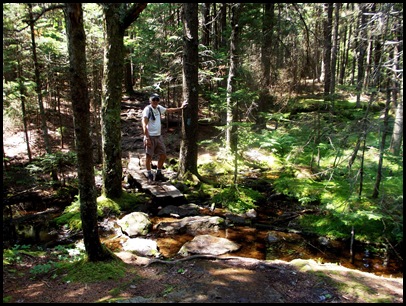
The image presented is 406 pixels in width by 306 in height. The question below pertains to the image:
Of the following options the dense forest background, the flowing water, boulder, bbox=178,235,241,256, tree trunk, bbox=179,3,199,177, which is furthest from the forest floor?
tree trunk, bbox=179,3,199,177

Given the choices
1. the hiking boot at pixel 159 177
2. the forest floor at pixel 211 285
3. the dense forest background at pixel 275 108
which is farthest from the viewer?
the hiking boot at pixel 159 177

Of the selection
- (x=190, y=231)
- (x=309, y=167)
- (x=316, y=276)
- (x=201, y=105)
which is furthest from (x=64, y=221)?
(x=201, y=105)

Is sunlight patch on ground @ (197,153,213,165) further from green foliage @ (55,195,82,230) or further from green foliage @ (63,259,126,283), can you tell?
green foliage @ (63,259,126,283)

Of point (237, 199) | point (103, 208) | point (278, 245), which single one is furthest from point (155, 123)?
point (278, 245)

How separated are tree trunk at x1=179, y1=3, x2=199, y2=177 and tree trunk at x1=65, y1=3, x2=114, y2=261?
6.13 meters

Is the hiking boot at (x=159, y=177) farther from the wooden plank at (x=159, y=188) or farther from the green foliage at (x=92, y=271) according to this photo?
the green foliage at (x=92, y=271)

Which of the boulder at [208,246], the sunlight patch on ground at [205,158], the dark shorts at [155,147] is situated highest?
the dark shorts at [155,147]

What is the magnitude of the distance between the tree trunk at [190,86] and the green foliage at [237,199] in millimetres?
2109

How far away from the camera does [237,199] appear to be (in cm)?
951

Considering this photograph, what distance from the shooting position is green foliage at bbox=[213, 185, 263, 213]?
9.25 m

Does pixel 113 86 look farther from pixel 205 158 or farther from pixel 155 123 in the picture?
pixel 205 158

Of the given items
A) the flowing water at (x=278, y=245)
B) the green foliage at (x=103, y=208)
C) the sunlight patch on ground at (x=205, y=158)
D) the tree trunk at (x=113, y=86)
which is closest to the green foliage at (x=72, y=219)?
the green foliage at (x=103, y=208)

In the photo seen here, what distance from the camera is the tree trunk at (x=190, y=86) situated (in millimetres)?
9914

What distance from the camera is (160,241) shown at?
734cm
